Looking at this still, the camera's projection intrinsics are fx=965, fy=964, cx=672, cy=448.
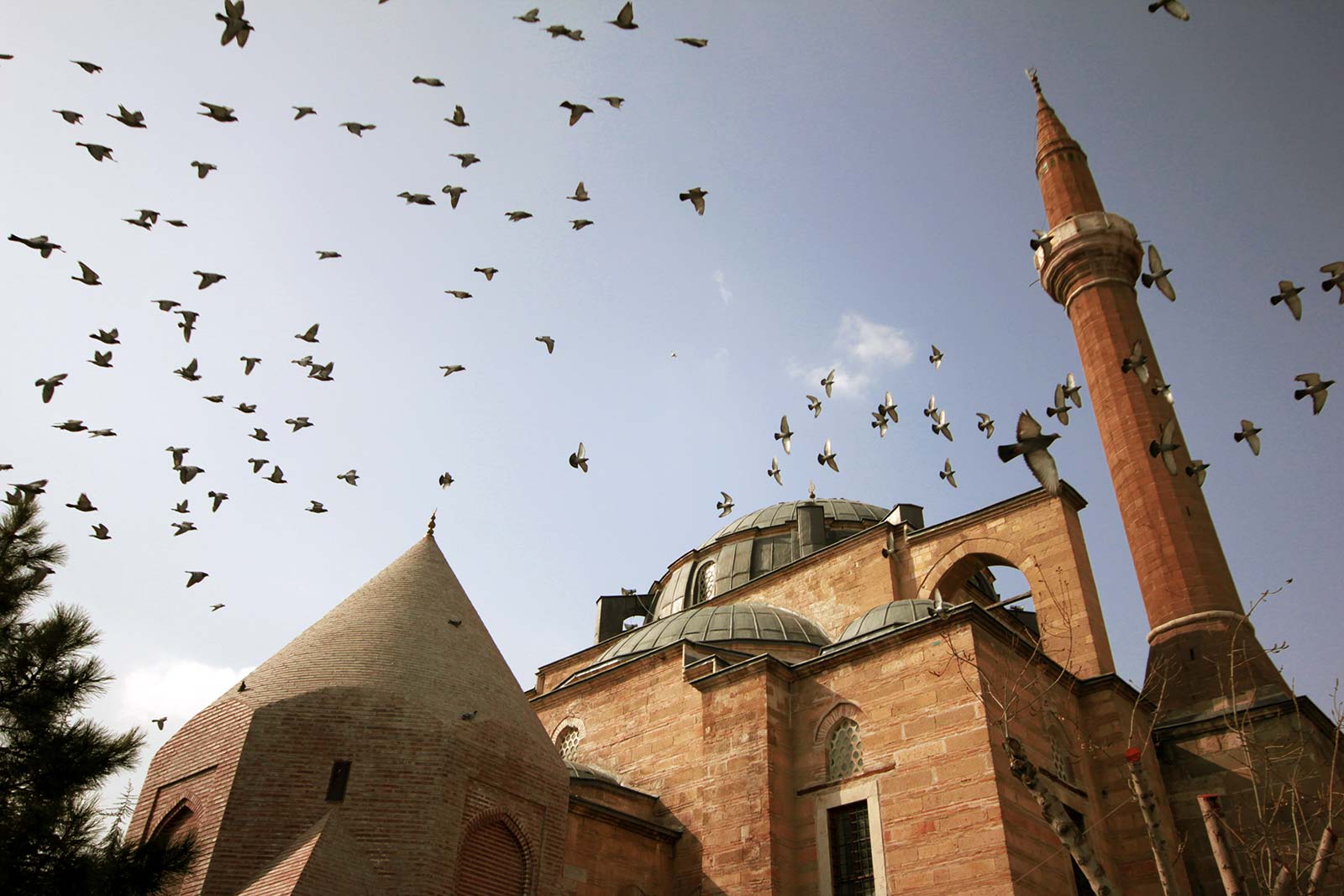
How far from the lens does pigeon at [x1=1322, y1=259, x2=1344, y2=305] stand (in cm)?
810

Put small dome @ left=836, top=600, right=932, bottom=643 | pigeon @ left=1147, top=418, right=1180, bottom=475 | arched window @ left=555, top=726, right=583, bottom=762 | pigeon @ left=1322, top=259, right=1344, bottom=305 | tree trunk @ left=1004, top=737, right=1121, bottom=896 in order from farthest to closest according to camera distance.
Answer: arched window @ left=555, top=726, right=583, bottom=762, pigeon @ left=1147, top=418, right=1180, bottom=475, small dome @ left=836, top=600, right=932, bottom=643, pigeon @ left=1322, top=259, right=1344, bottom=305, tree trunk @ left=1004, top=737, right=1121, bottom=896

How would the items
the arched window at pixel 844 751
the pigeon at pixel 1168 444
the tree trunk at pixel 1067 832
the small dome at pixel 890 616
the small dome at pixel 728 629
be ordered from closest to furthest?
the tree trunk at pixel 1067 832 < the arched window at pixel 844 751 < the small dome at pixel 890 616 < the pigeon at pixel 1168 444 < the small dome at pixel 728 629

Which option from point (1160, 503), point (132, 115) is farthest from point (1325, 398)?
point (132, 115)

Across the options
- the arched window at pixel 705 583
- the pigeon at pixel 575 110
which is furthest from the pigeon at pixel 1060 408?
the arched window at pixel 705 583

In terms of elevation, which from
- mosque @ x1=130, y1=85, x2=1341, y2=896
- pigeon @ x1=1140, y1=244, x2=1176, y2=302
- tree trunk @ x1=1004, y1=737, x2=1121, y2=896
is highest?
pigeon @ x1=1140, y1=244, x2=1176, y2=302

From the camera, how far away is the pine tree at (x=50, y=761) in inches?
240

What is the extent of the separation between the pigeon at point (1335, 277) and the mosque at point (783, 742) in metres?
4.02

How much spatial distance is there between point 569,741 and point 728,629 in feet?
9.81

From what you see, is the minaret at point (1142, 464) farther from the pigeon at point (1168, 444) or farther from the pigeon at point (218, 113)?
the pigeon at point (218, 113)

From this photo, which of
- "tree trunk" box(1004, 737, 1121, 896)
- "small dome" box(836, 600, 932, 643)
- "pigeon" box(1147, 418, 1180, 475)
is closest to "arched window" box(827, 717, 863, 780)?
"small dome" box(836, 600, 932, 643)

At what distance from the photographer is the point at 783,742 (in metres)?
11.5

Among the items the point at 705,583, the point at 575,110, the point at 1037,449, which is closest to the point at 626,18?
the point at 575,110

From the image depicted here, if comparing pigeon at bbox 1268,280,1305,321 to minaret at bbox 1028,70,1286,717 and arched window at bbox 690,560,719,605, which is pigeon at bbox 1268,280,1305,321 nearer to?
minaret at bbox 1028,70,1286,717

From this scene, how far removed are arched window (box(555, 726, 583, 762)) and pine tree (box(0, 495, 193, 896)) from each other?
771 centimetres
